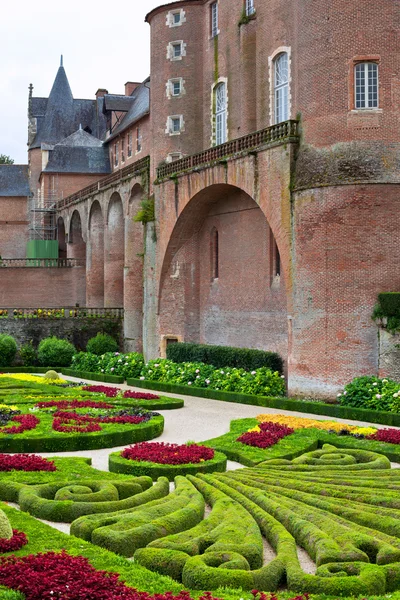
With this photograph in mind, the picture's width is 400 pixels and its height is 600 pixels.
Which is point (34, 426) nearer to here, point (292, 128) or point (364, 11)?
point (292, 128)

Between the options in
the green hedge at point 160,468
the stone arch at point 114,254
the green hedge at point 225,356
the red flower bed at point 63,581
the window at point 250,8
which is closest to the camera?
the red flower bed at point 63,581

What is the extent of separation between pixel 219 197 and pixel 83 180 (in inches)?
1022

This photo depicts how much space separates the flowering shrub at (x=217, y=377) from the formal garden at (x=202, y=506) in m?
3.40

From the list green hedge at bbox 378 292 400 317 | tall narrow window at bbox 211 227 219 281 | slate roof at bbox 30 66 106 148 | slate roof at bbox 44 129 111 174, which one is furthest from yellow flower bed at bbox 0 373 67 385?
slate roof at bbox 30 66 106 148

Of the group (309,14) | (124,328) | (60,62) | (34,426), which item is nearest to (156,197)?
(124,328)

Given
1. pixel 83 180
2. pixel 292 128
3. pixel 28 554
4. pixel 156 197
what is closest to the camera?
pixel 28 554

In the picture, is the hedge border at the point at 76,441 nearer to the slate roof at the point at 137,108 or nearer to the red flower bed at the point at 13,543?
the red flower bed at the point at 13,543

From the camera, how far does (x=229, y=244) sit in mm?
30453

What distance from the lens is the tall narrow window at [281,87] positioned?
89.6 ft

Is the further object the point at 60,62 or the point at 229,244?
the point at 60,62

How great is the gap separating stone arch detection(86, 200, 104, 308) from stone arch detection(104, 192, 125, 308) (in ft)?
8.64

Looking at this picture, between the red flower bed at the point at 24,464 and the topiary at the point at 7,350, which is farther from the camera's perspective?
the topiary at the point at 7,350

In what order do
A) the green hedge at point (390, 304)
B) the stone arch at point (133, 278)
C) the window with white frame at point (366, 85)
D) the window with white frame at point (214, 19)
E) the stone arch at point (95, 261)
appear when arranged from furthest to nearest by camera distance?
the stone arch at point (95, 261) → the stone arch at point (133, 278) → the window with white frame at point (214, 19) → the window with white frame at point (366, 85) → the green hedge at point (390, 304)

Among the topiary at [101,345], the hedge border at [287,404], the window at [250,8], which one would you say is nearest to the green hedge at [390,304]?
the hedge border at [287,404]
